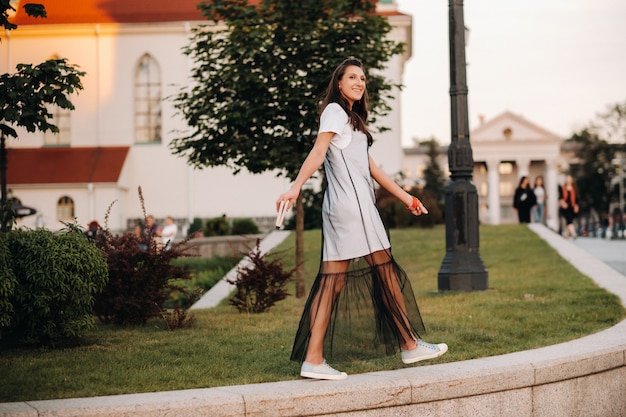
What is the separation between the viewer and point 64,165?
1843 inches

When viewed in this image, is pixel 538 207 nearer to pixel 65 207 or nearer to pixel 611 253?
pixel 611 253

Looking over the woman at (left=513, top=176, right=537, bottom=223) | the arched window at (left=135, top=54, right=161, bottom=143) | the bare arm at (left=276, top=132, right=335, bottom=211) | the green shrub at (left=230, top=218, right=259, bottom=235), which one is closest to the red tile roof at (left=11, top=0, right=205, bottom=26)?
the arched window at (left=135, top=54, right=161, bottom=143)

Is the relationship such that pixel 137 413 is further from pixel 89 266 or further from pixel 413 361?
pixel 89 266

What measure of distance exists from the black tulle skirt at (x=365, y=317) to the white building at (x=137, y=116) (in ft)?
136

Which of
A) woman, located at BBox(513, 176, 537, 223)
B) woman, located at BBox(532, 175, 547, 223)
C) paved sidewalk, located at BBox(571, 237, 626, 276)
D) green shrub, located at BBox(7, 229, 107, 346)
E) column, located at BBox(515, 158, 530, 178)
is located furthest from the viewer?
column, located at BBox(515, 158, 530, 178)

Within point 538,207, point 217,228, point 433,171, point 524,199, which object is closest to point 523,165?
point 433,171

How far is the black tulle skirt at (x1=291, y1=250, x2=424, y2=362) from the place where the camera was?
606 cm

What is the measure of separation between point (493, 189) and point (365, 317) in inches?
3875

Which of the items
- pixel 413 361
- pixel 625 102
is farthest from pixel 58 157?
pixel 625 102

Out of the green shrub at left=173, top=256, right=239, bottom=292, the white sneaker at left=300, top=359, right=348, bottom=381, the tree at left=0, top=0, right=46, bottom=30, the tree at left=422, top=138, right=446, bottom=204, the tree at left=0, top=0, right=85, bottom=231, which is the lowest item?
the green shrub at left=173, top=256, right=239, bottom=292

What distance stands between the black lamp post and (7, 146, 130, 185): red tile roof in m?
35.4

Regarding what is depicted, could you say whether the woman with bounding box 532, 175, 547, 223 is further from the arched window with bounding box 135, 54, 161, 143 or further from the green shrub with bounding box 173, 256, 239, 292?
the arched window with bounding box 135, 54, 161, 143

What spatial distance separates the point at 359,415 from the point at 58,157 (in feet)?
146

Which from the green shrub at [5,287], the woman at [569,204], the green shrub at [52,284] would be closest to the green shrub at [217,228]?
the woman at [569,204]
